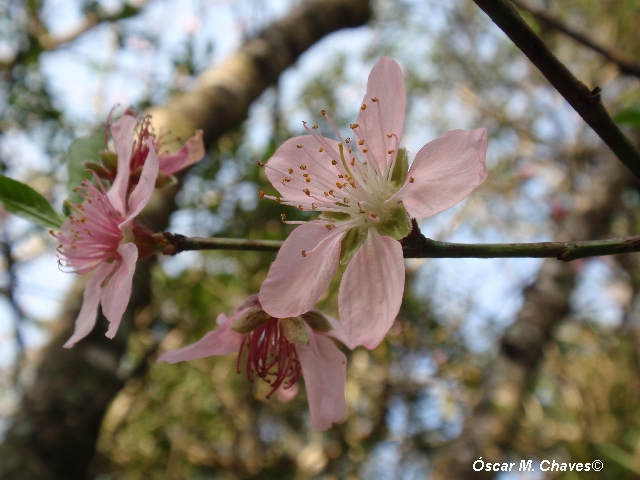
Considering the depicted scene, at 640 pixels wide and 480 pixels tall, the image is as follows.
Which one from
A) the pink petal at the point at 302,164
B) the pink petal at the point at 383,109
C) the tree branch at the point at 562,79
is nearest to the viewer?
the tree branch at the point at 562,79

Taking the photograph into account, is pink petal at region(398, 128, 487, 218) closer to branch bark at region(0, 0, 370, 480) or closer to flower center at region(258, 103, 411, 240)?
flower center at region(258, 103, 411, 240)

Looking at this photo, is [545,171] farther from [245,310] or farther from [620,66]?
[245,310]

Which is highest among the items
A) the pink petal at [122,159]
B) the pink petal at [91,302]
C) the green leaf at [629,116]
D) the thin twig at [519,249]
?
the green leaf at [629,116]

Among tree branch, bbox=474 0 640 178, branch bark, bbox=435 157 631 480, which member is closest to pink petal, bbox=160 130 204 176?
tree branch, bbox=474 0 640 178

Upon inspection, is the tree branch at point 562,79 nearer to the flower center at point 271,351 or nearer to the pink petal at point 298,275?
the pink petal at point 298,275

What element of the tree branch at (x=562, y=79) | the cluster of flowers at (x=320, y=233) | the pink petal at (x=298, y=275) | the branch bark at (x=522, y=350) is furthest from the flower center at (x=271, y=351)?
the branch bark at (x=522, y=350)

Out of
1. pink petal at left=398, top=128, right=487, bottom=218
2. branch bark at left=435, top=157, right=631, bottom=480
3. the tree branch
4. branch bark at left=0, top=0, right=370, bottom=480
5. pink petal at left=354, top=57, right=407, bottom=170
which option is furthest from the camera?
branch bark at left=435, top=157, right=631, bottom=480
